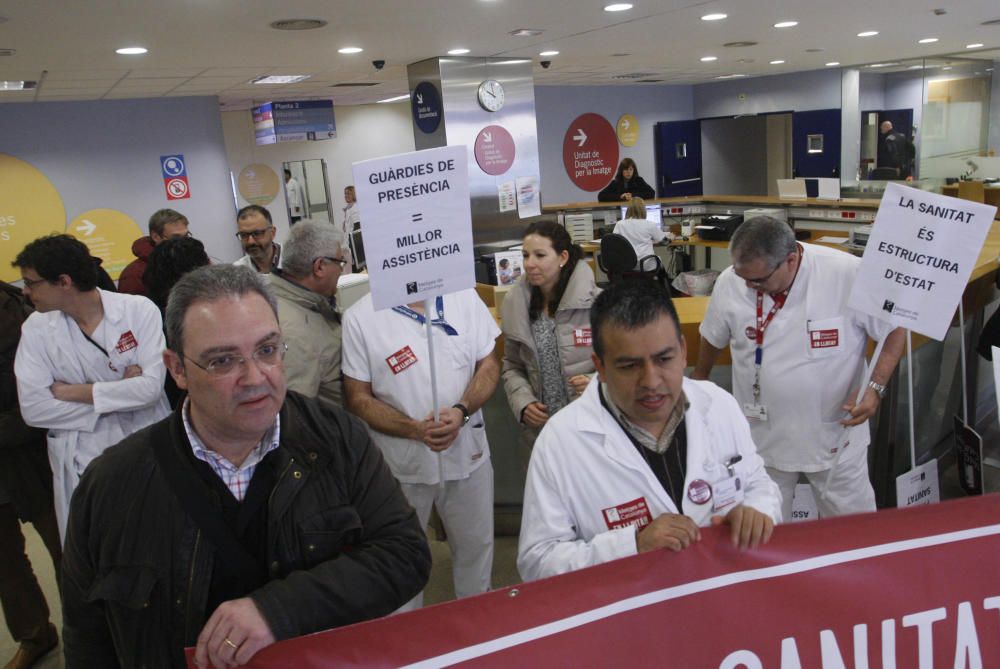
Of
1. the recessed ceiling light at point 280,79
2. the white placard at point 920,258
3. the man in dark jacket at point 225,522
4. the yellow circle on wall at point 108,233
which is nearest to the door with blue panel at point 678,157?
the recessed ceiling light at point 280,79

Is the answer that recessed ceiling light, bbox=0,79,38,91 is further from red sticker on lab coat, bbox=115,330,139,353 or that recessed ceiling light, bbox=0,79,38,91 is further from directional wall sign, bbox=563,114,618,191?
directional wall sign, bbox=563,114,618,191

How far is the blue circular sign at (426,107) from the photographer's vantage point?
751 centimetres

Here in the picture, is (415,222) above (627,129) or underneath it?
underneath

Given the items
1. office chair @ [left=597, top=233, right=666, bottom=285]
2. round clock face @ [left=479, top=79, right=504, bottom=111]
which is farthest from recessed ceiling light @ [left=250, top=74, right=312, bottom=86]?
office chair @ [left=597, top=233, right=666, bottom=285]

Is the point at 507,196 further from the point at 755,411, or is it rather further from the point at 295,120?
the point at 755,411

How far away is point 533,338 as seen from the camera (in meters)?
3.01

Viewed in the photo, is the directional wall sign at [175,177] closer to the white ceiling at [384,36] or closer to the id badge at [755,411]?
the white ceiling at [384,36]

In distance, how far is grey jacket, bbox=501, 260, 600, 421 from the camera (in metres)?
2.95

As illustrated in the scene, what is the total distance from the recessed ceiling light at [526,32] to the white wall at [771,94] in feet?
30.4

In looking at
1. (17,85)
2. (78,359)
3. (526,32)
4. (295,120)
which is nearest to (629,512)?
(78,359)

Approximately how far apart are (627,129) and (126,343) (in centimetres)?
1358

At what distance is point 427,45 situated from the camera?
257 inches

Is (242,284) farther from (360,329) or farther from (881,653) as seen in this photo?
(881,653)

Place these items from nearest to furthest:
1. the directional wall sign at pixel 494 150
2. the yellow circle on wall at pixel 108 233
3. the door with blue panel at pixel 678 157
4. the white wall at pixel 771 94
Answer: the directional wall sign at pixel 494 150 → the yellow circle on wall at pixel 108 233 → the white wall at pixel 771 94 → the door with blue panel at pixel 678 157
